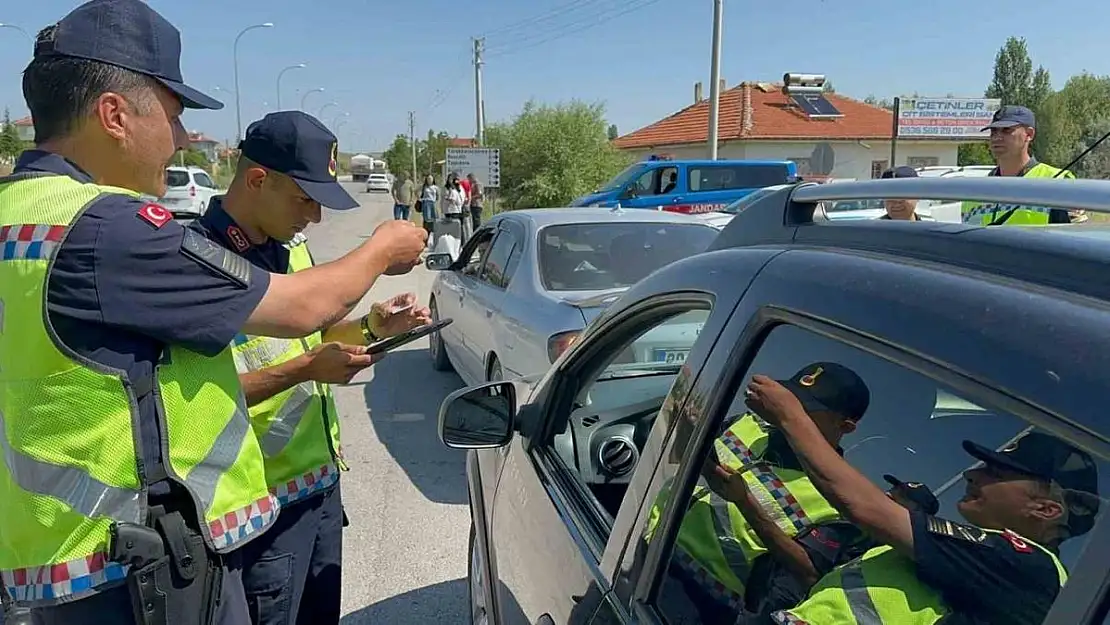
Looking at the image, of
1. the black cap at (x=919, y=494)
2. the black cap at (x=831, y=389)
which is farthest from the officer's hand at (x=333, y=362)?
the black cap at (x=919, y=494)

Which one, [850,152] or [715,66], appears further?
[850,152]

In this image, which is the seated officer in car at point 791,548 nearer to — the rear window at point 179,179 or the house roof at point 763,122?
the rear window at point 179,179

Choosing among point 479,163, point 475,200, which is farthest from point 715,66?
point 479,163

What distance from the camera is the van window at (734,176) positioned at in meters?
18.5

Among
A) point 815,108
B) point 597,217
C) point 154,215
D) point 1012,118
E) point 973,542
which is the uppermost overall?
point 815,108

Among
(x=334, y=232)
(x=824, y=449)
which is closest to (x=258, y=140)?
(x=824, y=449)

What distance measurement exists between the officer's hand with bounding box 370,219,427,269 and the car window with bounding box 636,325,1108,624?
34.4 inches

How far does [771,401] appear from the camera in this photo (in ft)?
4.11

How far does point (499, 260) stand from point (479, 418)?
3.46 m

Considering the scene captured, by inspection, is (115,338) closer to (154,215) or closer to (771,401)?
(154,215)

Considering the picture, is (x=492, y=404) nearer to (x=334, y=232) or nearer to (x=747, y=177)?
(x=747, y=177)

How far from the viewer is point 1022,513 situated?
908 mm

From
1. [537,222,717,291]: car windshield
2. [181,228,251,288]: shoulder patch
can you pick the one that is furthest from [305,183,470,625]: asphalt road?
[181,228,251,288]: shoulder patch

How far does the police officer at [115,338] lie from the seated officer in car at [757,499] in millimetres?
921
